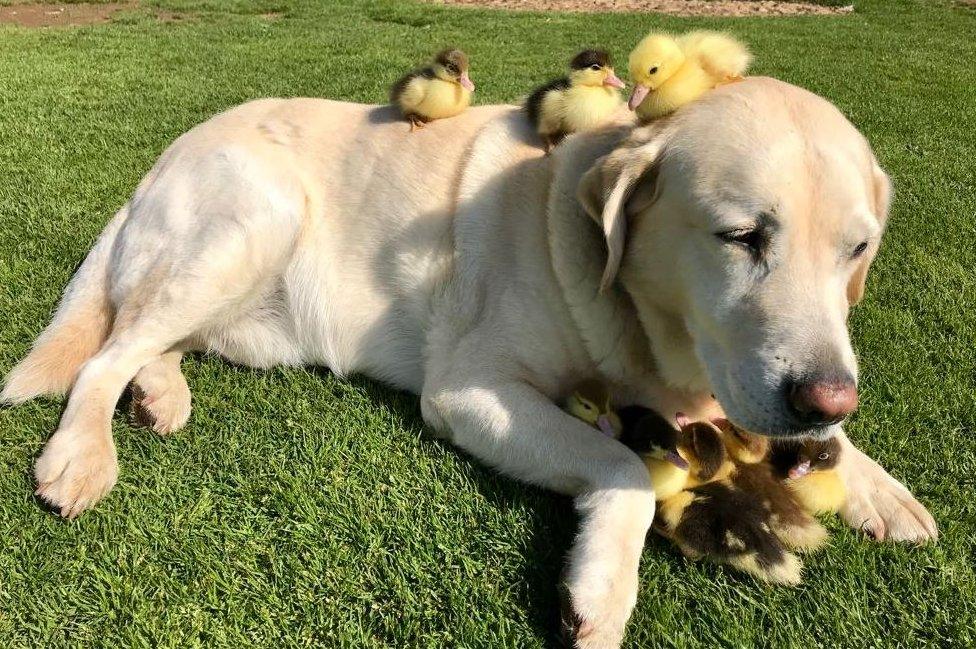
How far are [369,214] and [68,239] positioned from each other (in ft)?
6.80

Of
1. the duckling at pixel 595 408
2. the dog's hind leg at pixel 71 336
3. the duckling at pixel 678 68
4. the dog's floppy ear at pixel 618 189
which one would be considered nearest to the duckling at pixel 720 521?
the duckling at pixel 595 408

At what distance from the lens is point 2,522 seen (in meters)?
2.11

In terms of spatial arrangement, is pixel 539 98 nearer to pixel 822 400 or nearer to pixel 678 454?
pixel 678 454

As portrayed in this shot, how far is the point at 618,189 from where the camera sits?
209 cm

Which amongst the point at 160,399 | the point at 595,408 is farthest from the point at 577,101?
the point at 160,399

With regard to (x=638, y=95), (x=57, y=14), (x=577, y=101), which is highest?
(x=638, y=95)

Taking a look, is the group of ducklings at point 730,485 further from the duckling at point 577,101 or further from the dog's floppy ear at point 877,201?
the duckling at point 577,101

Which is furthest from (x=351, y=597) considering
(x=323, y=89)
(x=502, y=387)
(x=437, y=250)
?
(x=323, y=89)

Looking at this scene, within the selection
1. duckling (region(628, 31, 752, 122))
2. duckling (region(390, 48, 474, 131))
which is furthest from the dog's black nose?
duckling (region(390, 48, 474, 131))

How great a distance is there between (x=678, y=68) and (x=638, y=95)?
0.50 feet

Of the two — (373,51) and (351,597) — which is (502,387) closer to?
(351,597)

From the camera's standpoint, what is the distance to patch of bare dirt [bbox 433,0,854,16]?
1603 centimetres

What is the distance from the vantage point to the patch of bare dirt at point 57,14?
12273 mm

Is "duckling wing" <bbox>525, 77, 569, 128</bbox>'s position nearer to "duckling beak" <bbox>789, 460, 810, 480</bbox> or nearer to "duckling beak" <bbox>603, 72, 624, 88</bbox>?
"duckling beak" <bbox>603, 72, 624, 88</bbox>
